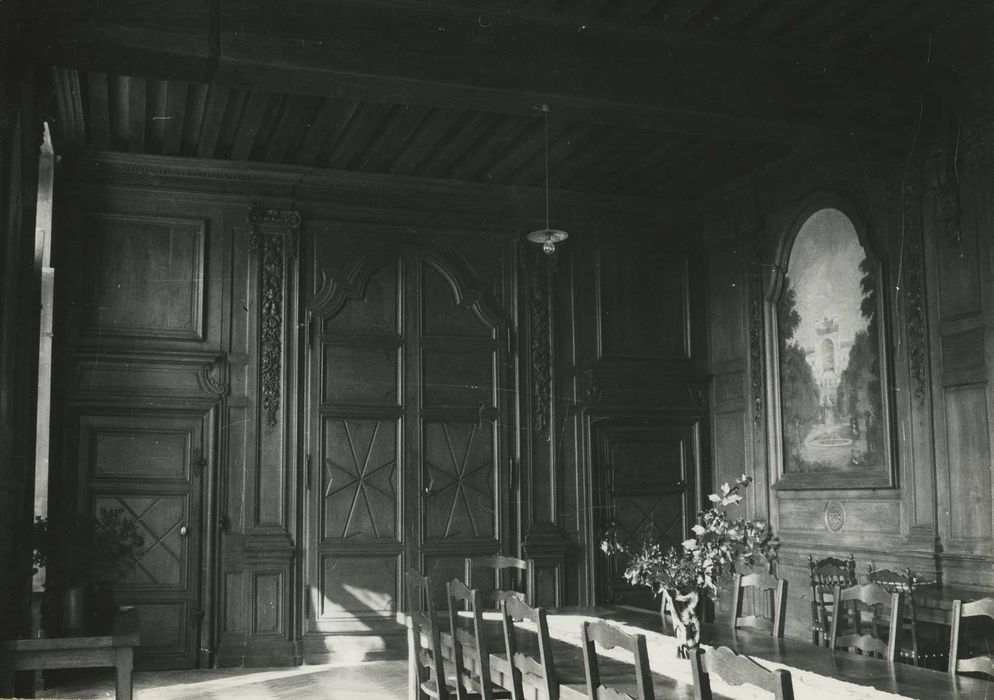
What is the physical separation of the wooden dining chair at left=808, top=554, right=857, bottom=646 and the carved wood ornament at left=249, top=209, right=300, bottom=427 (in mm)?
4631

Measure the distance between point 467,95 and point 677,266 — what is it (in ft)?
14.7

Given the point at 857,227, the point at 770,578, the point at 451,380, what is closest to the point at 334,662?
the point at 451,380

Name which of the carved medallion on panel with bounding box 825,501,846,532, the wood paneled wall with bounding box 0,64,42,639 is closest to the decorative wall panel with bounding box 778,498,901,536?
the carved medallion on panel with bounding box 825,501,846,532

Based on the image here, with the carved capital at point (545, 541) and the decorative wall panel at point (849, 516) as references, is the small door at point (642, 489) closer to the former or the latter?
the carved capital at point (545, 541)

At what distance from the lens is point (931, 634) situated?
672 cm

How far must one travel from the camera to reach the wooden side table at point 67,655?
186 inches

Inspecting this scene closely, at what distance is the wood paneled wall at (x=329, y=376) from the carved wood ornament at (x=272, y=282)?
20 millimetres

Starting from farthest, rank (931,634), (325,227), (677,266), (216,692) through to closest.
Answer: (677,266), (325,227), (216,692), (931,634)

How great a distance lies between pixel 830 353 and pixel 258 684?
520 centimetres

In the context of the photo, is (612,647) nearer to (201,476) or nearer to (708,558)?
(708,558)

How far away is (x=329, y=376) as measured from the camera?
8.95m

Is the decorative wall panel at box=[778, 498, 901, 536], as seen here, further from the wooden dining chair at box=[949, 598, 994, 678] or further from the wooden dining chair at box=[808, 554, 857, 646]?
the wooden dining chair at box=[949, 598, 994, 678]

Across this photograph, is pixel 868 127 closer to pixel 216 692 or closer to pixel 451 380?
pixel 451 380

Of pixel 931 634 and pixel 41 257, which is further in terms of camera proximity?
pixel 41 257
